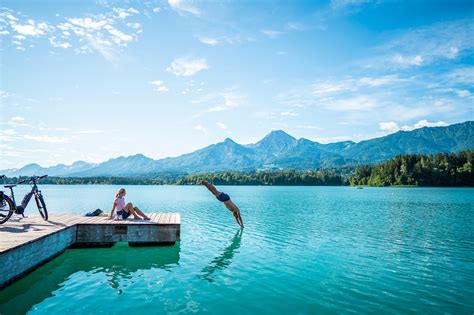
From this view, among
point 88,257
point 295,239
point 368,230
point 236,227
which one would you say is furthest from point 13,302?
point 368,230

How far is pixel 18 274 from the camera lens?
37.4 ft

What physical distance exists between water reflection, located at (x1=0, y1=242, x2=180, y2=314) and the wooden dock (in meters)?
0.37

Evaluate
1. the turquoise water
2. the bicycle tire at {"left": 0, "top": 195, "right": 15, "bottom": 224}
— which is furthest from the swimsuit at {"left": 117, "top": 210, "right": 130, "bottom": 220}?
the bicycle tire at {"left": 0, "top": 195, "right": 15, "bottom": 224}

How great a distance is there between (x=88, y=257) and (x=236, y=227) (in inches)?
532

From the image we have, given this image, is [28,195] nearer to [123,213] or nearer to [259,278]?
[123,213]

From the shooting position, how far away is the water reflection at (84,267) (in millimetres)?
10337

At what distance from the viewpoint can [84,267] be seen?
560 inches

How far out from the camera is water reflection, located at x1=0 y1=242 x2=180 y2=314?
33.9 ft

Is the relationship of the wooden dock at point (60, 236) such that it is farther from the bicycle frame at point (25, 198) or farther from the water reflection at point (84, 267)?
the bicycle frame at point (25, 198)

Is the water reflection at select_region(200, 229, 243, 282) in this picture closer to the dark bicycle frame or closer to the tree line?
the dark bicycle frame

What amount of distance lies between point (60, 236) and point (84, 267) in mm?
2122

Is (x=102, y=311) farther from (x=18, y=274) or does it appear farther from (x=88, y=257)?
(x=88, y=257)

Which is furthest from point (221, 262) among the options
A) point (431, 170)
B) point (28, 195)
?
point (431, 170)

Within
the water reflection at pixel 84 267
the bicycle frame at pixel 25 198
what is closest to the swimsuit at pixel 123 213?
the water reflection at pixel 84 267
